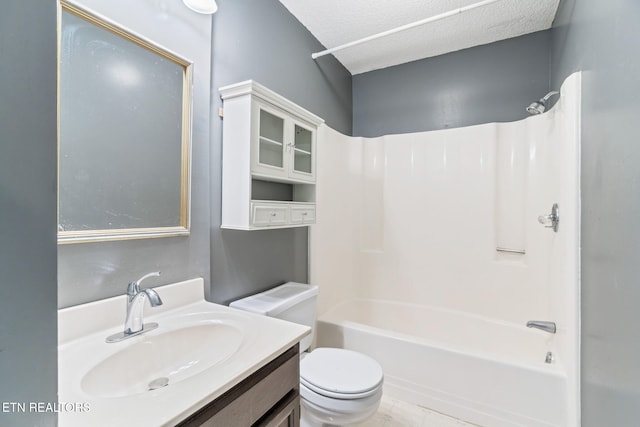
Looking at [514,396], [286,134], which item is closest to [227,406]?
[286,134]

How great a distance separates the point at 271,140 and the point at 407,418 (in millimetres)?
1760

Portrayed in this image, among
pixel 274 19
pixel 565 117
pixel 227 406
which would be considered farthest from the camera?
pixel 274 19

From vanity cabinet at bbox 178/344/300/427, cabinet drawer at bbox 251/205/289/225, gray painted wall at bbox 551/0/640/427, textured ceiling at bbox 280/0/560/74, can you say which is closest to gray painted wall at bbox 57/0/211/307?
cabinet drawer at bbox 251/205/289/225

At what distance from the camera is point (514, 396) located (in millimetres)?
1525

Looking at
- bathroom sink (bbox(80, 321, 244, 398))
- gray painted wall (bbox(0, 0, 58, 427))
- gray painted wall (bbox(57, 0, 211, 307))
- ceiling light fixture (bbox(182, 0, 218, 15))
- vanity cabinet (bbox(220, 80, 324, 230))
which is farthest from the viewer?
vanity cabinet (bbox(220, 80, 324, 230))

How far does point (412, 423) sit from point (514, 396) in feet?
1.87

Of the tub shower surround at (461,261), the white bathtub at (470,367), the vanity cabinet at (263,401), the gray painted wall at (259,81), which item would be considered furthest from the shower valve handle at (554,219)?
the vanity cabinet at (263,401)

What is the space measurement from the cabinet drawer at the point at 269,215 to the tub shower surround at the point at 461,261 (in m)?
0.60

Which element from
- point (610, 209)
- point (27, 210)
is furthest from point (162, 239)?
point (610, 209)

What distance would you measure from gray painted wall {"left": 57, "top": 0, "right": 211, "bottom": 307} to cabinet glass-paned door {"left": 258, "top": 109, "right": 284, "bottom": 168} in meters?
0.25

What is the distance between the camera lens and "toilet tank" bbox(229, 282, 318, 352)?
140cm

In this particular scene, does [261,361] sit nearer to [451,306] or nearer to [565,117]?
[565,117]

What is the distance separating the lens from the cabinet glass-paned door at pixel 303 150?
1607mm

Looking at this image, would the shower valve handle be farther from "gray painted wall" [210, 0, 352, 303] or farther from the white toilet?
"gray painted wall" [210, 0, 352, 303]
